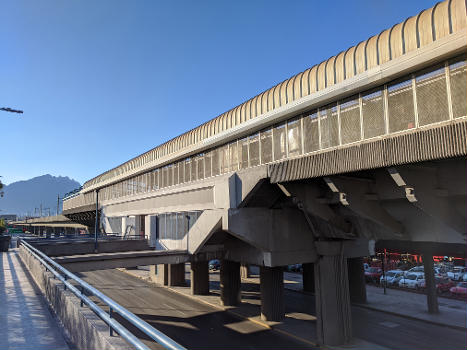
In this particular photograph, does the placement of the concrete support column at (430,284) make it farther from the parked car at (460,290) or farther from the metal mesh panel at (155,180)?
the metal mesh panel at (155,180)

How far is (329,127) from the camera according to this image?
14.2 meters

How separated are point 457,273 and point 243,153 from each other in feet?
96.0

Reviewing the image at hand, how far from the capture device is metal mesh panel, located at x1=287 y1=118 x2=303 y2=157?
15633 millimetres

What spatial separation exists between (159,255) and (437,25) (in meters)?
19.2

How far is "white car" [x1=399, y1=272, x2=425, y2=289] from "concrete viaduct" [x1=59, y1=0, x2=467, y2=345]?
775cm

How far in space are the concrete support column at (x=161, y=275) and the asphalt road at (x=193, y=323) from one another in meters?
1.89

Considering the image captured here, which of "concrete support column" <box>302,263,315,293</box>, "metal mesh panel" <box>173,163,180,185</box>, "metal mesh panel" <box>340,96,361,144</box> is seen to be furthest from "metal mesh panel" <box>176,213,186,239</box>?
"metal mesh panel" <box>340,96,361,144</box>

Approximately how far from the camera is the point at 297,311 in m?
26.3

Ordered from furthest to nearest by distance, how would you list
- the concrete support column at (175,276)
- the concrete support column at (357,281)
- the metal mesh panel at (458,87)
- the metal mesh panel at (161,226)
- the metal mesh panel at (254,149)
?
1. the concrete support column at (175,276)
2. the concrete support column at (357,281)
3. the metal mesh panel at (161,226)
4. the metal mesh panel at (254,149)
5. the metal mesh panel at (458,87)

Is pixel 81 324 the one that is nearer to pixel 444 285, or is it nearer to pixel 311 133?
pixel 311 133

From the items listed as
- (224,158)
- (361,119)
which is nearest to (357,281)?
(224,158)

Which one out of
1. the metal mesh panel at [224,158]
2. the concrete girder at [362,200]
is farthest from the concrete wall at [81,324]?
the metal mesh panel at [224,158]

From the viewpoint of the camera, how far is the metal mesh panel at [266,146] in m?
17.4

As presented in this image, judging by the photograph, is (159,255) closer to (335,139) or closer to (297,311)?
(297,311)
